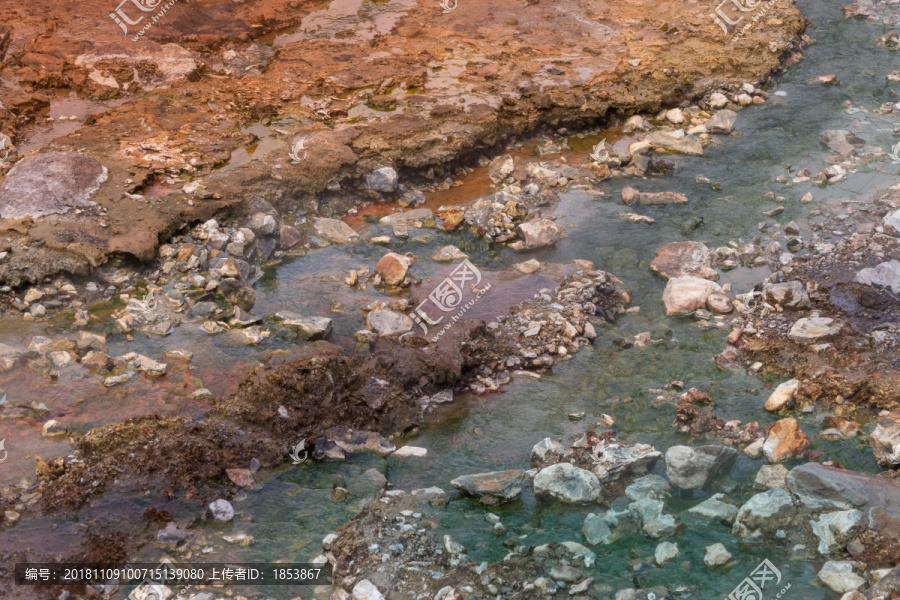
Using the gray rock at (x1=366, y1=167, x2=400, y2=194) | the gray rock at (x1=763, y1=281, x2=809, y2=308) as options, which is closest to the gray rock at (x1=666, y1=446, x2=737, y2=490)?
the gray rock at (x1=763, y1=281, x2=809, y2=308)

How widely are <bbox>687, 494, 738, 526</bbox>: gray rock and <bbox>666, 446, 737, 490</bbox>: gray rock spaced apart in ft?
0.42

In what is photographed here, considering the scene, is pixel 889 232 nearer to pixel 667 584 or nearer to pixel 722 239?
pixel 722 239

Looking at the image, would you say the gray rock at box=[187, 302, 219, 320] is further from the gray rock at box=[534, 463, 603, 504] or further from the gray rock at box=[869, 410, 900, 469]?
the gray rock at box=[869, 410, 900, 469]

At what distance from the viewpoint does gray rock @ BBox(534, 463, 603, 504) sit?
356cm

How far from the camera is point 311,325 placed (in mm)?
4797

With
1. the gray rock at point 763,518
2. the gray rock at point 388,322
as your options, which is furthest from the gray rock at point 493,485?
the gray rock at point 388,322

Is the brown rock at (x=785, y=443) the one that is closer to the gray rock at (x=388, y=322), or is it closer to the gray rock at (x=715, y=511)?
the gray rock at (x=715, y=511)

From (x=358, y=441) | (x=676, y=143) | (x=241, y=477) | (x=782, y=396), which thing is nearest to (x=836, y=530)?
(x=782, y=396)

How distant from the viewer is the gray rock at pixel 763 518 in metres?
3.26

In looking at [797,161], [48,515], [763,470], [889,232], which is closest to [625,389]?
[763,470]

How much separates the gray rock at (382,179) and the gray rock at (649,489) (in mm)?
3581

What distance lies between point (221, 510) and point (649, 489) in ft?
7.07

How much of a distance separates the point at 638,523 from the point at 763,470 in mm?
782

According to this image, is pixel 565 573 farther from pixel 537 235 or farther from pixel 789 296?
pixel 537 235
